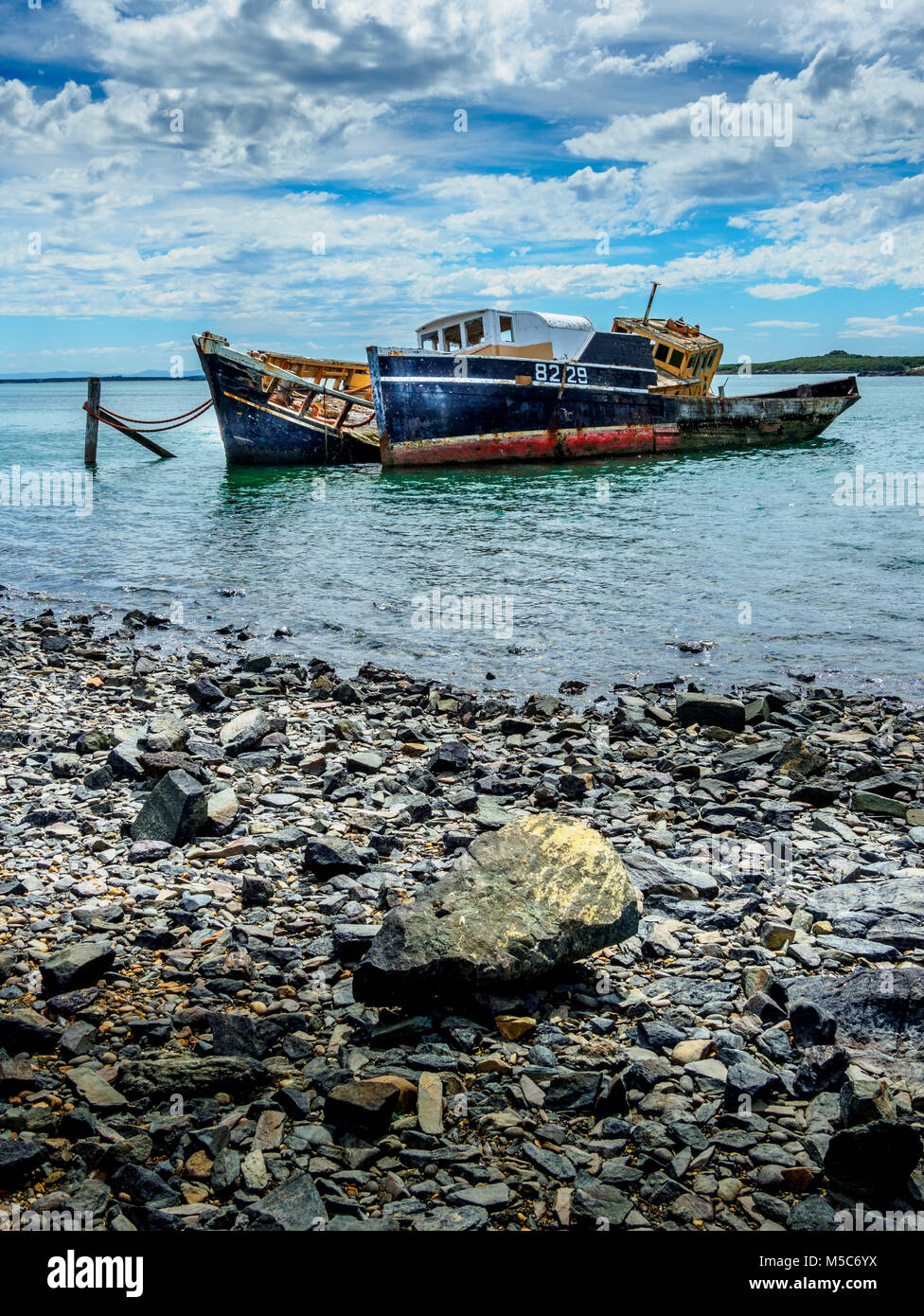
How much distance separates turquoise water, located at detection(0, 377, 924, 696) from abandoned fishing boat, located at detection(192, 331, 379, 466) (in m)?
1.88

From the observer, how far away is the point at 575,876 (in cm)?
417

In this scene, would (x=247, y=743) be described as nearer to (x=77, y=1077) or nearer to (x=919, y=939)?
(x=77, y=1077)

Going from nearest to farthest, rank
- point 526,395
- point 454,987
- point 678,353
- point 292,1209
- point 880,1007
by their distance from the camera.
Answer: point 292,1209, point 880,1007, point 454,987, point 526,395, point 678,353

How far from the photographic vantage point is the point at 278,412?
106 feet

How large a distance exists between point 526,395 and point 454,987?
95.9 feet

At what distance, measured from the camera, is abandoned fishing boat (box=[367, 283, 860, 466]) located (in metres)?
30.0

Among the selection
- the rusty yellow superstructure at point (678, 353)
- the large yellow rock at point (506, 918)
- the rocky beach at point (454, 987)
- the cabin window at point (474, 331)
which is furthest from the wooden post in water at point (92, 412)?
the large yellow rock at point (506, 918)

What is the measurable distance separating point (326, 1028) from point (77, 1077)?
0.91 metres

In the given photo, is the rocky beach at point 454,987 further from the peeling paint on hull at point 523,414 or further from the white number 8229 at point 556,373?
the white number 8229 at point 556,373

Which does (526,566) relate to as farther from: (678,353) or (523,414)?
(678,353)

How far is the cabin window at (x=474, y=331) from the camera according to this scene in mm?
31484

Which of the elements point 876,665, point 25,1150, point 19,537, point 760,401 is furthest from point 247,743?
point 760,401

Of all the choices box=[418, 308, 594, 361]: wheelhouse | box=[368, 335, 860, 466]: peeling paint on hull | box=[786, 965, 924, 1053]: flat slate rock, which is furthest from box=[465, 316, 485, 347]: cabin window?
box=[786, 965, 924, 1053]: flat slate rock

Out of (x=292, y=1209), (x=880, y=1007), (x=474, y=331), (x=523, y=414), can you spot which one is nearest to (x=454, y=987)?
(x=292, y=1209)
